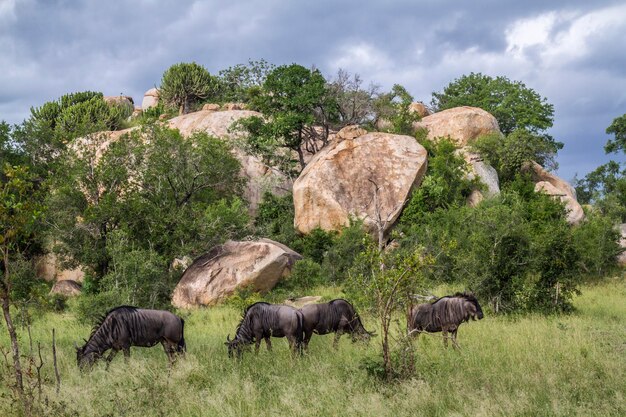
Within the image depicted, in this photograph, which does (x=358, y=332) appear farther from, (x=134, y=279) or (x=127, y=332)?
(x=134, y=279)

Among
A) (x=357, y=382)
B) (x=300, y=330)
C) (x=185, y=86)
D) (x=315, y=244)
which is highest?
(x=185, y=86)

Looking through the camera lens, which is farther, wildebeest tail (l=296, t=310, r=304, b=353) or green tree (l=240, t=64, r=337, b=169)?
green tree (l=240, t=64, r=337, b=169)

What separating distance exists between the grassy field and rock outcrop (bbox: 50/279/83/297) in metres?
17.2

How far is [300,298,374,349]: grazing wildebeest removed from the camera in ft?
44.1

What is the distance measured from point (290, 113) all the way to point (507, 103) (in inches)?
964

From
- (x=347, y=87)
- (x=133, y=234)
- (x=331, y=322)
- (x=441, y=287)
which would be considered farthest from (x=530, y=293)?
(x=347, y=87)

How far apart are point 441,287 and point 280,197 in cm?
1466

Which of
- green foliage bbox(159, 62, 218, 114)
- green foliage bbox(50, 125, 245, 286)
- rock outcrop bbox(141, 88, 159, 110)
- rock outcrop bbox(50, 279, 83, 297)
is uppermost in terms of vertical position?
rock outcrop bbox(141, 88, 159, 110)

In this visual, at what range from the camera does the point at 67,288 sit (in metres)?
31.2

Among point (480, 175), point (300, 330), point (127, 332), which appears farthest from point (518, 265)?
point (480, 175)

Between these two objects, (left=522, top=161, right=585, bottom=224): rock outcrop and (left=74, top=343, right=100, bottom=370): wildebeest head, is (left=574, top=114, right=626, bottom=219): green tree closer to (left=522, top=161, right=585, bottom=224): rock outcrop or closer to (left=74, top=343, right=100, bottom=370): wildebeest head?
(left=522, top=161, right=585, bottom=224): rock outcrop

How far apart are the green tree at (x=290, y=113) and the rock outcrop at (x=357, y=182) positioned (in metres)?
2.78

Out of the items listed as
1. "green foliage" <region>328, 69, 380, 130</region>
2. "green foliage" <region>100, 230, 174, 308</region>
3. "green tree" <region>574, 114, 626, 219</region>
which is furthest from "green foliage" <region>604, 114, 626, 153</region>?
"green foliage" <region>100, 230, 174, 308</region>

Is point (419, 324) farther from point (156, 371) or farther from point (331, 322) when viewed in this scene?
point (156, 371)
